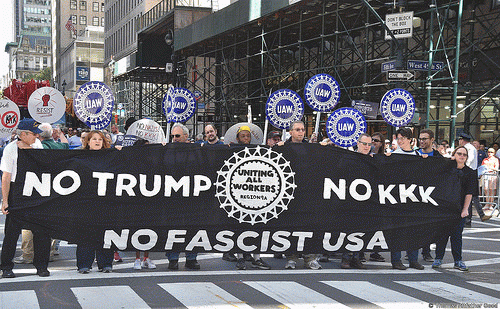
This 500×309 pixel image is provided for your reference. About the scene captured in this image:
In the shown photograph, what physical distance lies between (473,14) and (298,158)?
16021mm

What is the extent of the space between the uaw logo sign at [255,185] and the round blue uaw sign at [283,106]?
4461 mm

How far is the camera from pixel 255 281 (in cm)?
823

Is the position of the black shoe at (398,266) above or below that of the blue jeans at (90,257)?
below

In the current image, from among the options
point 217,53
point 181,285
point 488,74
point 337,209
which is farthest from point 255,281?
point 217,53

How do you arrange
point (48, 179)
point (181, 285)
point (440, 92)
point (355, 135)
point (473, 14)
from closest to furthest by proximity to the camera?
point (181, 285) < point (48, 179) < point (355, 135) < point (473, 14) < point (440, 92)

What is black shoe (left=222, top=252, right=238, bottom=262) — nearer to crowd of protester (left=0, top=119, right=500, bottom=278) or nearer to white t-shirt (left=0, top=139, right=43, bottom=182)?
crowd of protester (left=0, top=119, right=500, bottom=278)

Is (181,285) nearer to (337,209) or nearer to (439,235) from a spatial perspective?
(337,209)

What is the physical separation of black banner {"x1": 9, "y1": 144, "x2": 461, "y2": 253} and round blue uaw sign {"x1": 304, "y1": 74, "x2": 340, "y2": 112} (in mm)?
5039

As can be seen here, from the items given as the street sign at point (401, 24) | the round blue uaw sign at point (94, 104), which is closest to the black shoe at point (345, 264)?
the round blue uaw sign at point (94, 104)

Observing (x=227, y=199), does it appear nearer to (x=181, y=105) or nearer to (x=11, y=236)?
(x=11, y=236)

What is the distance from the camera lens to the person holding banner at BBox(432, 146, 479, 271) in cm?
935

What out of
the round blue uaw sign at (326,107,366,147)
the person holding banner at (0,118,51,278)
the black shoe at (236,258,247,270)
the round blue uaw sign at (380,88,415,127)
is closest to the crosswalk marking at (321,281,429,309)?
the black shoe at (236,258,247,270)

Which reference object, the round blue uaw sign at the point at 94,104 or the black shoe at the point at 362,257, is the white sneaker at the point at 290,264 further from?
the round blue uaw sign at the point at 94,104

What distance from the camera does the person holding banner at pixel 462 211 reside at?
9.35m
